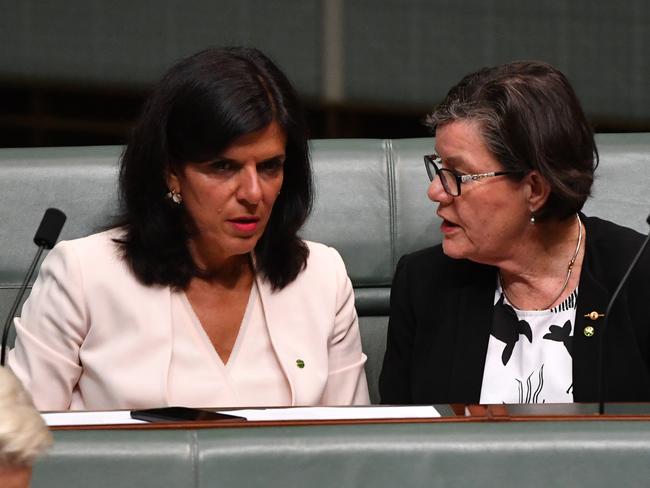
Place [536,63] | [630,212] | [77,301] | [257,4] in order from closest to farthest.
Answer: [77,301] < [536,63] < [630,212] < [257,4]

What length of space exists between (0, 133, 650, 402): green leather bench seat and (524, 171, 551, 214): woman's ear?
429mm

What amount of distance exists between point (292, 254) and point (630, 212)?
2.32 feet

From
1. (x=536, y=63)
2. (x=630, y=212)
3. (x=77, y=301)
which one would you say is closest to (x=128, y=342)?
Result: (x=77, y=301)

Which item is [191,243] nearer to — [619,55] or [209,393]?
[209,393]

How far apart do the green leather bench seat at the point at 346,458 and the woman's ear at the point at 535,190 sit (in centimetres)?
73

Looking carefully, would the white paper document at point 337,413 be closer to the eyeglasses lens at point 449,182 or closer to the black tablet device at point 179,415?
the black tablet device at point 179,415

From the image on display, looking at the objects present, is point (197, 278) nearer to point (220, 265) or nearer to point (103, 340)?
point (220, 265)

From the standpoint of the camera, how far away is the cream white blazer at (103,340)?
1.89 meters

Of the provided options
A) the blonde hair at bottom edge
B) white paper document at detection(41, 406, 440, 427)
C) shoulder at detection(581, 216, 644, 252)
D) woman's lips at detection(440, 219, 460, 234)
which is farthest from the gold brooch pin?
the blonde hair at bottom edge

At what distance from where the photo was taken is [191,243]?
6.55 ft

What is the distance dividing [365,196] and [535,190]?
0.50 m

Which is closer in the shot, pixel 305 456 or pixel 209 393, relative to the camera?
pixel 305 456

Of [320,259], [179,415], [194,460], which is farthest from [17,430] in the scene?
[320,259]

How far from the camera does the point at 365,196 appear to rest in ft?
7.98
